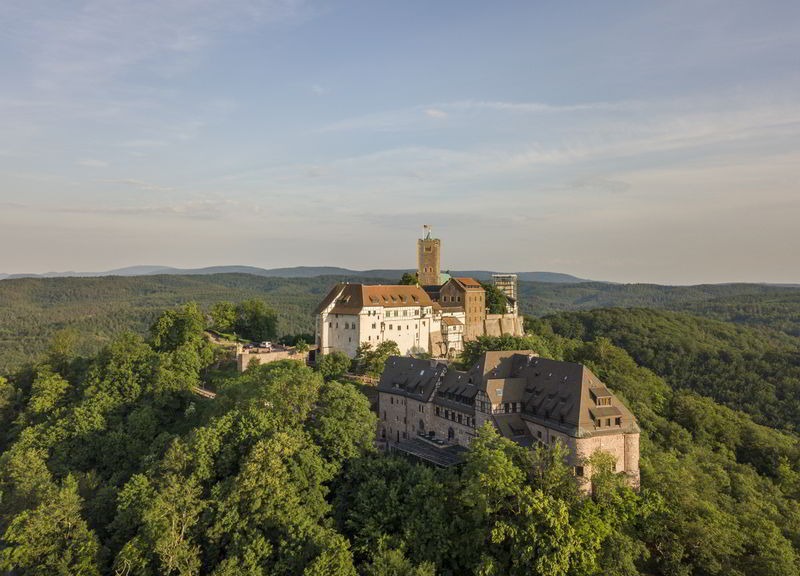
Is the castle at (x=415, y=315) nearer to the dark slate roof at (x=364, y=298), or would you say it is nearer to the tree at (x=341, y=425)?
the dark slate roof at (x=364, y=298)

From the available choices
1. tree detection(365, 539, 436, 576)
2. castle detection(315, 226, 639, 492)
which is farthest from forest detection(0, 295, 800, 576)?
castle detection(315, 226, 639, 492)

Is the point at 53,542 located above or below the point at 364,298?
below

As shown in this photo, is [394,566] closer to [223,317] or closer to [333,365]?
[333,365]

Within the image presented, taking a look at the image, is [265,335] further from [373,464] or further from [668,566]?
[668,566]

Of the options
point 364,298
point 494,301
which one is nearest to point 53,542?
point 364,298

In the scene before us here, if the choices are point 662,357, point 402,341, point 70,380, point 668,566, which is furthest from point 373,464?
point 662,357

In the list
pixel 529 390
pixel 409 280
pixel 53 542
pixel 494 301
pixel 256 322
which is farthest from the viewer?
pixel 494 301
